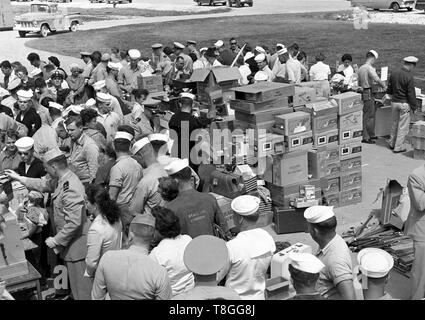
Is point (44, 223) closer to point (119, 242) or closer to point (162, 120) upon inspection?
point (119, 242)

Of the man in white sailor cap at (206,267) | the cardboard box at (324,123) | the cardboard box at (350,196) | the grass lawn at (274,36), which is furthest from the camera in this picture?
the grass lawn at (274,36)

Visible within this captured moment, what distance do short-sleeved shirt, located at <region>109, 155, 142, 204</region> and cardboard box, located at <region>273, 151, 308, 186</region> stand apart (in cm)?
260

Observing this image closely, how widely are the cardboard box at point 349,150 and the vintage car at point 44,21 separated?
95.4 ft

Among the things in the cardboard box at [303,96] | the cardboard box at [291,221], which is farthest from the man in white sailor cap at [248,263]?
the cardboard box at [303,96]

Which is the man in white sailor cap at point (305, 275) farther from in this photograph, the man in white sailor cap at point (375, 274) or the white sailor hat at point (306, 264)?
the man in white sailor cap at point (375, 274)

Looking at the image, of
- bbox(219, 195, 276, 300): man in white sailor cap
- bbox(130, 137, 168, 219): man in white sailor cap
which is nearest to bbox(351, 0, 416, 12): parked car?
bbox(130, 137, 168, 219): man in white sailor cap

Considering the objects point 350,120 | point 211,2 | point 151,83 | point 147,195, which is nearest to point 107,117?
point 147,195

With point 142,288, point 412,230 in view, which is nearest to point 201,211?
point 142,288

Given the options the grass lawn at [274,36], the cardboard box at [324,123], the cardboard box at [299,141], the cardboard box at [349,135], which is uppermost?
the cardboard box at [324,123]

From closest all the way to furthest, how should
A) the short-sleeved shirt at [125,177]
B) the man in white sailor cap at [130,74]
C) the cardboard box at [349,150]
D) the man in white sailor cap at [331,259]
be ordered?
the man in white sailor cap at [331,259]
the short-sleeved shirt at [125,177]
the cardboard box at [349,150]
the man in white sailor cap at [130,74]

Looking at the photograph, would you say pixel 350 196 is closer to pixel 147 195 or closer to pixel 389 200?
pixel 389 200

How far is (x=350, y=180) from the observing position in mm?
10414

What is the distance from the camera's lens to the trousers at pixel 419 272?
672 cm

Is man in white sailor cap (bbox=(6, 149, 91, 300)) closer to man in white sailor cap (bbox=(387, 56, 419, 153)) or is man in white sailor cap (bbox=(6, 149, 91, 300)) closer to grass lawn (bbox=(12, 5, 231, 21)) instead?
man in white sailor cap (bbox=(387, 56, 419, 153))
